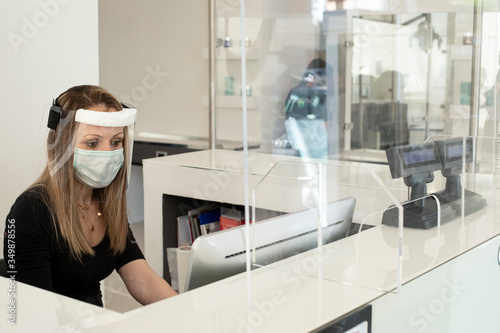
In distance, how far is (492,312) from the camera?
1638 mm

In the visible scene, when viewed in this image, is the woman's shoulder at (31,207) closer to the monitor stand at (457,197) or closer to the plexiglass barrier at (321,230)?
the plexiglass barrier at (321,230)

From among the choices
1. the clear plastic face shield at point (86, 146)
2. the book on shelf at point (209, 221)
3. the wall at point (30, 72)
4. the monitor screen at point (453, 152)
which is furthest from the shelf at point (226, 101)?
the clear plastic face shield at point (86, 146)

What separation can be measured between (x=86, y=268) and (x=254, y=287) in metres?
0.58

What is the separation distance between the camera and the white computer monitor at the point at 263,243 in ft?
4.00

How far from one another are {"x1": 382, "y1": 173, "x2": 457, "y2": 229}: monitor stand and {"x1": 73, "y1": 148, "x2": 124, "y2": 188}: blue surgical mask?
657 millimetres

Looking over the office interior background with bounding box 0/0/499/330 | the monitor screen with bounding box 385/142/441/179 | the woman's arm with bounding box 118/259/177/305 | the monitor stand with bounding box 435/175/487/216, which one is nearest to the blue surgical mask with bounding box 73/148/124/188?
the woman's arm with bounding box 118/259/177/305

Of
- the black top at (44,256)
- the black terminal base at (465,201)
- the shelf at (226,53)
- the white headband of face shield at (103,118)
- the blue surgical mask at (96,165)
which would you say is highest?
the shelf at (226,53)

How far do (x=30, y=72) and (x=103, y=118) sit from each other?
0.83 m

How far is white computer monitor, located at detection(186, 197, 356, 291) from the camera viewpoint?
122 cm

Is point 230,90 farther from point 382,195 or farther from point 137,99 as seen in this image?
point 382,195

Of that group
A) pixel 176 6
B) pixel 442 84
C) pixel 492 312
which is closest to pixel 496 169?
pixel 492 312

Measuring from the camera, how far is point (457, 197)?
1624mm

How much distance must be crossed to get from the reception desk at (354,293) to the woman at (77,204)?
42 cm

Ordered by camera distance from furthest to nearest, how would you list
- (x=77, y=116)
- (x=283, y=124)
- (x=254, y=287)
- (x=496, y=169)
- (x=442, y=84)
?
(x=283, y=124)
(x=442, y=84)
(x=496, y=169)
(x=77, y=116)
(x=254, y=287)
